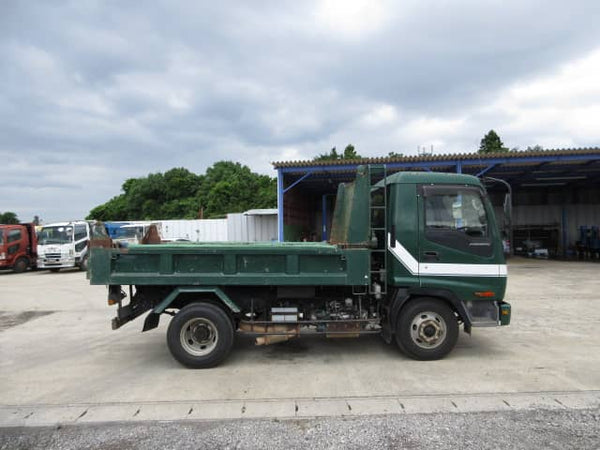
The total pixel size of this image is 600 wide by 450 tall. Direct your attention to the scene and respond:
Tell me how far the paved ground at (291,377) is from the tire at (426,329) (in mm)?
185

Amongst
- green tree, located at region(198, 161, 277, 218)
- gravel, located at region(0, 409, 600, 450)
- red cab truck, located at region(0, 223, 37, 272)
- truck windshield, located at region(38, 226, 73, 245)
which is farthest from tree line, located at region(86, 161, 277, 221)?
gravel, located at region(0, 409, 600, 450)

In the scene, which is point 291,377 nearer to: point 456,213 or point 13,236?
point 456,213

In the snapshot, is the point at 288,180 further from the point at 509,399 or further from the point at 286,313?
the point at 509,399

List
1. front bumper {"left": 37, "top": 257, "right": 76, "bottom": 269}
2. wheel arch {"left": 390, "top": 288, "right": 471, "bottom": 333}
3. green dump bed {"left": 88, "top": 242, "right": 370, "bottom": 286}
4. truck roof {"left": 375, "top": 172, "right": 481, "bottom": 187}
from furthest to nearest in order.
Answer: front bumper {"left": 37, "top": 257, "right": 76, "bottom": 269} < truck roof {"left": 375, "top": 172, "right": 481, "bottom": 187} < wheel arch {"left": 390, "top": 288, "right": 471, "bottom": 333} < green dump bed {"left": 88, "top": 242, "right": 370, "bottom": 286}

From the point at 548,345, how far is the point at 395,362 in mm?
2537

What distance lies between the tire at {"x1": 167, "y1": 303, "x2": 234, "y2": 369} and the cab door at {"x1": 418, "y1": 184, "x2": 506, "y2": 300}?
2.57 metres

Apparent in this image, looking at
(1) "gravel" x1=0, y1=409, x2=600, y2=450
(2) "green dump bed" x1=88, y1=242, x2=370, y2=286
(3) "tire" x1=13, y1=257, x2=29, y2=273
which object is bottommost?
(1) "gravel" x1=0, y1=409, x2=600, y2=450

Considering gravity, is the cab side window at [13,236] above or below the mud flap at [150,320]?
above

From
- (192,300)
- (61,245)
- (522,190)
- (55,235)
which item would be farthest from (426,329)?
(522,190)

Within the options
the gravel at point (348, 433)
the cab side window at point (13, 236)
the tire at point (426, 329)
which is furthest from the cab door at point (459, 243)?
the cab side window at point (13, 236)

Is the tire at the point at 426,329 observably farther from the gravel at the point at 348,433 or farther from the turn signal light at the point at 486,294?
the gravel at the point at 348,433

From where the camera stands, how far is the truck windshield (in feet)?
55.4

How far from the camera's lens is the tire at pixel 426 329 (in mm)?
4691

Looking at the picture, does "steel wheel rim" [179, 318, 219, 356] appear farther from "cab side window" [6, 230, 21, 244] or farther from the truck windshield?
"cab side window" [6, 230, 21, 244]
